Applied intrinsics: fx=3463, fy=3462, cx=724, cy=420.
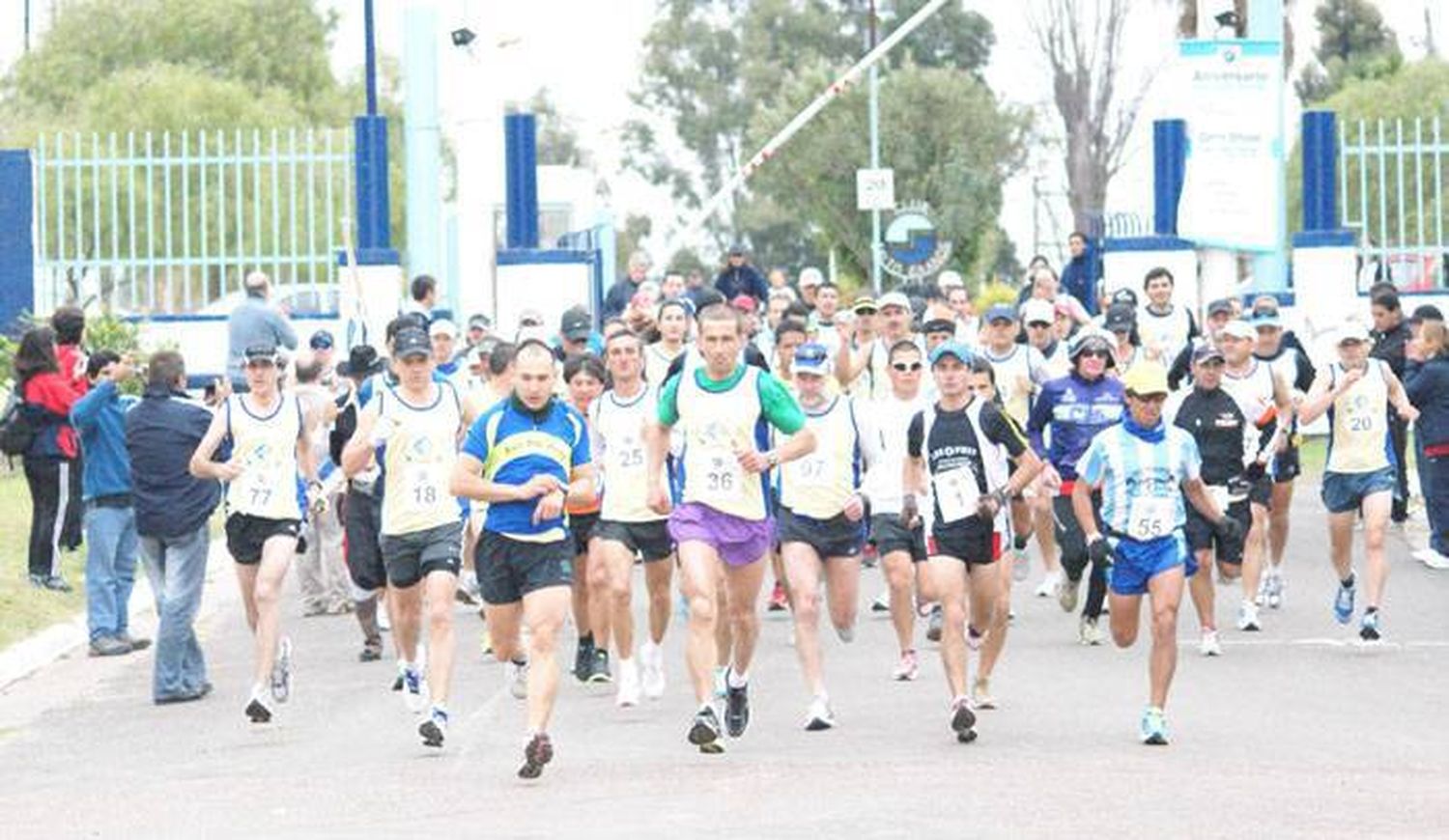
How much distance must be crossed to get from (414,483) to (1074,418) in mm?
5525

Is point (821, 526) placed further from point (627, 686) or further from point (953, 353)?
point (627, 686)

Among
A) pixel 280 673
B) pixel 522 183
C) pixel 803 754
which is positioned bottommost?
pixel 803 754

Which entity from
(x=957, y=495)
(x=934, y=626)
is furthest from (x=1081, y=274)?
(x=957, y=495)

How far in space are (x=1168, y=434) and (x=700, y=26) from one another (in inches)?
3177

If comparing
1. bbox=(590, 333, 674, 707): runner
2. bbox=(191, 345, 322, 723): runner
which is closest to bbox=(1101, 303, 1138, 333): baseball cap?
bbox=(590, 333, 674, 707): runner

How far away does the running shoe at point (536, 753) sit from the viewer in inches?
564

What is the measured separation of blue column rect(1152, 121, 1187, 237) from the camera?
119ft

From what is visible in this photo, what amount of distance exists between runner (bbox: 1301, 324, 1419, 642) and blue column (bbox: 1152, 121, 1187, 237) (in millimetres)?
15461

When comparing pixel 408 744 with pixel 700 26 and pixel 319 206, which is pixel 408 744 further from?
pixel 700 26

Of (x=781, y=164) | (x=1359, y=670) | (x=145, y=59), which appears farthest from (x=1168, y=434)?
(x=781, y=164)

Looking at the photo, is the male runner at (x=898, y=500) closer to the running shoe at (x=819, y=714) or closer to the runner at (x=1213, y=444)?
the running shoe at (x=819, y=714)

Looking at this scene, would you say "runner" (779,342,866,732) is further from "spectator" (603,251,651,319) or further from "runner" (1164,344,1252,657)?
"spectator" (603,251,651,319)

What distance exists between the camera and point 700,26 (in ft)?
316

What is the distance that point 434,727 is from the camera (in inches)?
605
